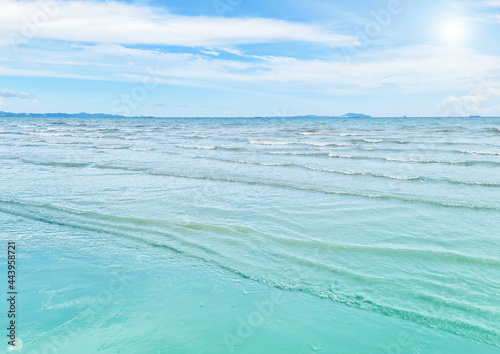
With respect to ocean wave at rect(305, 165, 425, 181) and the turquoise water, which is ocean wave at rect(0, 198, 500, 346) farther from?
ocean wave at rect(305, 165, 425, 181)

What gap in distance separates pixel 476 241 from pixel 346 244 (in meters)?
2.70

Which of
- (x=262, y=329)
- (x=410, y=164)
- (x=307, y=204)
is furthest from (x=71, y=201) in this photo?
(x=410, y=164)

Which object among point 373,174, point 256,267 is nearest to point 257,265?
point 256,267

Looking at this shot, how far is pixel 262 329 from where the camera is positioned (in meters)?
4.47

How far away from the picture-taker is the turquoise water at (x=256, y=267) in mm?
4355

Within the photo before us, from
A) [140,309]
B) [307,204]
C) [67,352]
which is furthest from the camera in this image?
[307,204]

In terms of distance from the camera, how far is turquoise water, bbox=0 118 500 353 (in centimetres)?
436

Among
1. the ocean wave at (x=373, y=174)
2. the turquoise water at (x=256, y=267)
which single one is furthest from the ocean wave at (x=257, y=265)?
the ocean wave at (x=373, y=174)

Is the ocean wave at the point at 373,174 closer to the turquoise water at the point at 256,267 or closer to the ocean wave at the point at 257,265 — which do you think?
the turquoise water at the point at 256,267

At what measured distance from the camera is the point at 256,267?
20.8 feet

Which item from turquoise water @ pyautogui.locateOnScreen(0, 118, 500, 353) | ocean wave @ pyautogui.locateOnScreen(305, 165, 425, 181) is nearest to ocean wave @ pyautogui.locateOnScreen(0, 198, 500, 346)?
turquoise water @ pyautogui.locateOnScreen(0, 118, 500, 353)

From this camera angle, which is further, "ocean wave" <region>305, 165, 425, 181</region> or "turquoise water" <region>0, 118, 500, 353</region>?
"ocean wave" <region>305, 165, 425, 181</region>

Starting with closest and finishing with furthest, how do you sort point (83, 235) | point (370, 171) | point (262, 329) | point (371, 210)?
point (262, 329), point (83, 235), point (371, 210), point (370, 171)

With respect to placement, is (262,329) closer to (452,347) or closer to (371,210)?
(452,347)
